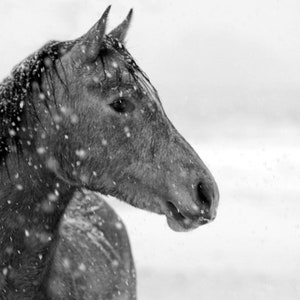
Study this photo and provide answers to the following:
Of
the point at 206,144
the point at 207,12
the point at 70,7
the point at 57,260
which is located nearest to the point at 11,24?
the point at 70,7

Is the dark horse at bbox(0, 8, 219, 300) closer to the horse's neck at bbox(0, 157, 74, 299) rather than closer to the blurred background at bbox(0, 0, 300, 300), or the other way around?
the horse's neck at bbox(0, 157, 74, 299)

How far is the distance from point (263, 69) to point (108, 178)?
60.5 ft

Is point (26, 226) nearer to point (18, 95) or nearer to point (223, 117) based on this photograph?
point (18, 95)

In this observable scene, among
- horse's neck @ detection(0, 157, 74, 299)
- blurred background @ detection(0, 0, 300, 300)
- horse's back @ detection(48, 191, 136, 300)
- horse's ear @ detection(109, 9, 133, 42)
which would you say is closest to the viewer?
horse's neck @ detection(0, 157, 74, 299)

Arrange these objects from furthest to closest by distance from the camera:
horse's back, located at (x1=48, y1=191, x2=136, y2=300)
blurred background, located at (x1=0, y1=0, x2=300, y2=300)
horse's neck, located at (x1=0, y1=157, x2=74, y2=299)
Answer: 1. blurred background, located at (x1=0, y1=0, x2=300, y2=300)
2. horse's back, located at (x1=48, y1=191, x2=136, y2=300)
3. horse's neck, located at (x1=0, y1=157, x2=74, y2=299)

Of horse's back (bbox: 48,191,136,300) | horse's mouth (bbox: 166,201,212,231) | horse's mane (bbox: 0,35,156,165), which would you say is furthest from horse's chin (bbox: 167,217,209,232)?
horse's mane (bbox: 0,35,156,165)

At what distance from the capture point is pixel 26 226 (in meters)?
3.11

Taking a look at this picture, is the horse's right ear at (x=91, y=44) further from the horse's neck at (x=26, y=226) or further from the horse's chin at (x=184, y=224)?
the horse's chin at (x=184, y=224)

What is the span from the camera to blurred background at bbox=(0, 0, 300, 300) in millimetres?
8305

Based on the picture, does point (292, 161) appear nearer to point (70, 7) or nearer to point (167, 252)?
point (167, 252)

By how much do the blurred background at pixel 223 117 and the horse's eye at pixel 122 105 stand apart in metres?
0.81

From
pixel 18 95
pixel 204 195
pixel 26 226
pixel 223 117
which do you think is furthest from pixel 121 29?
pixel 223 117

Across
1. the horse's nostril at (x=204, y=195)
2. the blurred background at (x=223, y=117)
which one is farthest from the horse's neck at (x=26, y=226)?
the blurred background at (x=223, y=117)

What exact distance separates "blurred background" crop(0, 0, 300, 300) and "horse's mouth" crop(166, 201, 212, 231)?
1.17 meters
